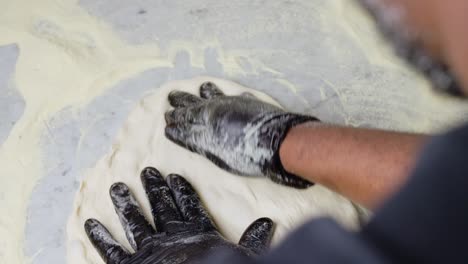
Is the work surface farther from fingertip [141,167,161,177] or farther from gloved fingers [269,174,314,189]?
gloved fingers [269,174,314,189]

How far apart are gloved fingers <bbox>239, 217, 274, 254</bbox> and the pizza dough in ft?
0.12

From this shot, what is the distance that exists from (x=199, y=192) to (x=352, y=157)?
40 centimetres

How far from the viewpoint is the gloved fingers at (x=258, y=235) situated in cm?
112

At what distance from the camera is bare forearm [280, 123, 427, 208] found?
1.00 meters

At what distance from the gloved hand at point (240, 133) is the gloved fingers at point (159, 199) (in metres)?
0.11

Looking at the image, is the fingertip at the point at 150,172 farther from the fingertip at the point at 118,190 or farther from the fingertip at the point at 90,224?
the fingertip at the point at 90,224

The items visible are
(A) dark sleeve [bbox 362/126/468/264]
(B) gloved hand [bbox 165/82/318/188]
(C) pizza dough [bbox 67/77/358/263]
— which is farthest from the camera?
(C) pizza dough [bbox 67/77/358/263]

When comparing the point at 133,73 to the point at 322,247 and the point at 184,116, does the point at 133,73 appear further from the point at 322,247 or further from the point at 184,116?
the point at 322,247

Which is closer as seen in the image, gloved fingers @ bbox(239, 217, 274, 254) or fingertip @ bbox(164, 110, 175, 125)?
gloved fingers @ bbox(239, 217, 274, 254)

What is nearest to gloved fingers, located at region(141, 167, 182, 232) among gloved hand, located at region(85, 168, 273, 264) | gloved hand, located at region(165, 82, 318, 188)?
gloved hand, located at region(85, 168, 273, 264)

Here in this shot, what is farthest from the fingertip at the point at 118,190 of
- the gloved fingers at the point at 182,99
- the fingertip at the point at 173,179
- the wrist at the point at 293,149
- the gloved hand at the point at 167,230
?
the wrist at the point at 293,149

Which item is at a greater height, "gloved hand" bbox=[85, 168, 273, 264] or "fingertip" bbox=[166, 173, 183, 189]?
"fingertip" bbox=[166, 173, 183, 189]

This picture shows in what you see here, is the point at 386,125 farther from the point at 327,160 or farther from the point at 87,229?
the point at 87,229

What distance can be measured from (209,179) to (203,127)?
146 millimetres
